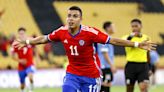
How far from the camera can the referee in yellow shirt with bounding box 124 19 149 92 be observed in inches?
594

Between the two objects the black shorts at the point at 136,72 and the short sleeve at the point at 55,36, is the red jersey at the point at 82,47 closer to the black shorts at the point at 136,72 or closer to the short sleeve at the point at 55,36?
the short sleeve at the point at 55,36

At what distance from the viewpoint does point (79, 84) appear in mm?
10992

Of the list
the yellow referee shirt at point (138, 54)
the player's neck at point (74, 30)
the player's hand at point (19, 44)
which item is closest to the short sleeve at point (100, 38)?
the player's neck at point (74, 30)

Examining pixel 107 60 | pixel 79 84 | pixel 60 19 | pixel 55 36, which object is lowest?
pixel 79 84

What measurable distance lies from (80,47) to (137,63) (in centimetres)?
489

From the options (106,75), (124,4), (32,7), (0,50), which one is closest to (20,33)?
(106,75)

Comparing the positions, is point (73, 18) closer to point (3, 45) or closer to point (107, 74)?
point (107, 74)

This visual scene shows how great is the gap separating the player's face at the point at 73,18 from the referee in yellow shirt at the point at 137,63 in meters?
4.59

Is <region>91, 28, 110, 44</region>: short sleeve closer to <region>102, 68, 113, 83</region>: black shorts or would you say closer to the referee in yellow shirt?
the referee in yellow shirt

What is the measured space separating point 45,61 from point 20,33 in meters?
12.7

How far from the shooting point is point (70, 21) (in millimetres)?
10609

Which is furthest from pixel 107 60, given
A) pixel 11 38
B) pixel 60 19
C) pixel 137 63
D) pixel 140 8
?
pixel 140 8

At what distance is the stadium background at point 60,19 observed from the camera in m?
31.4

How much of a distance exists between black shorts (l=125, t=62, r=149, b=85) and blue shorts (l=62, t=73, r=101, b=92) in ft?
14.1
